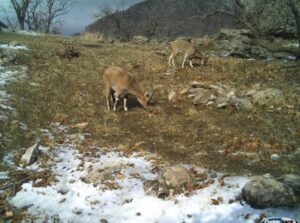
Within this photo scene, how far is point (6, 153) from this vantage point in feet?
36.3

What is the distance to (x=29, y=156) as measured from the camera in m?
10.7

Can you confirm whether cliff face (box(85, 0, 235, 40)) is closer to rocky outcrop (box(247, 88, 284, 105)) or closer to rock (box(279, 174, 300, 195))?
rocky outcrop (box(247, 88, 284, 105))

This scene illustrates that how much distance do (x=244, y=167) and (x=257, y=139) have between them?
1.75 m

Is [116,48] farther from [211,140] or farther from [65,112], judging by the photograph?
[211,140]

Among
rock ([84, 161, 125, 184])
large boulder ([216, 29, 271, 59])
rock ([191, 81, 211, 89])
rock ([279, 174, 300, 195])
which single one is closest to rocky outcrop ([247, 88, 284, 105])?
rock ([191, 81, 211, 89])

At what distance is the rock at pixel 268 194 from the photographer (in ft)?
26.9

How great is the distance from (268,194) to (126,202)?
117 inches

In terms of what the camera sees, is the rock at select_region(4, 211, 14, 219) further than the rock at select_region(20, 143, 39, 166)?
Answer: No

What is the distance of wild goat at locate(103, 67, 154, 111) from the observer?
15172mm

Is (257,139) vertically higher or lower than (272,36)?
lower

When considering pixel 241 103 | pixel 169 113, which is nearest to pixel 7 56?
pixel 169 113

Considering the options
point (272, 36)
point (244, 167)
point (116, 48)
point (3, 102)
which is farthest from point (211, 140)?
point (272, 36)

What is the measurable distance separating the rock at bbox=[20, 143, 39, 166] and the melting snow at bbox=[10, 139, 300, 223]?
0.68m

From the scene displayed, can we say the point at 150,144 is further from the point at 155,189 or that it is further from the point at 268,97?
the point at 268,97
